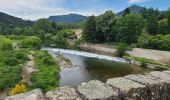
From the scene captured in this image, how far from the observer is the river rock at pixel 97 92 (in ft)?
13.3

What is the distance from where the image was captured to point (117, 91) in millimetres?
4309

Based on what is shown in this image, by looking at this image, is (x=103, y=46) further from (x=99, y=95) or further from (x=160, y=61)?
(x=99, y=95)

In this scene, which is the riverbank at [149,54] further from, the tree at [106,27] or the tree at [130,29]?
A: the tree at [106,27]

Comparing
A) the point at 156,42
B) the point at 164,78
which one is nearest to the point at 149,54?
the point at 156,42

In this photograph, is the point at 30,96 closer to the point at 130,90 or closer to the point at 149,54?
the point at 130,90

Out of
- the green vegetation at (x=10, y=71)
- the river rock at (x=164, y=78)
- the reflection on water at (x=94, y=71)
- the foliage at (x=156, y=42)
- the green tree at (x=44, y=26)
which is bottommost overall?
the reflection on water at (x=94, y=71)

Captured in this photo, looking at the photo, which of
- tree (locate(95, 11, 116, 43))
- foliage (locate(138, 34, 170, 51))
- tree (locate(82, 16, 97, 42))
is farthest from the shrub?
tree (locate(82, 16, 97, 42))

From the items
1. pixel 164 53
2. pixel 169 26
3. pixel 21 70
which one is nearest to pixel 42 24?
pixel 169 26

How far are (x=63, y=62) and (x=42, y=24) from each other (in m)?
57.1

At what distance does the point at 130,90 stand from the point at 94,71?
31.6 m

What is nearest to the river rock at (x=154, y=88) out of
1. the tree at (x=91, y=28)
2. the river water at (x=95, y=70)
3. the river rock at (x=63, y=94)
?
the river rock at (x=63, y=94)

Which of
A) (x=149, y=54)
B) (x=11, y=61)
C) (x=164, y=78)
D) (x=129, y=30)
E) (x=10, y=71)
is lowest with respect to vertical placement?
(x=10, y=71)

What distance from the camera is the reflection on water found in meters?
30.7

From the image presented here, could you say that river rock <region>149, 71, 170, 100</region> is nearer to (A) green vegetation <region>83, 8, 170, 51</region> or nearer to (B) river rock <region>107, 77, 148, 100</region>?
(B) river rock <region>107, 77, 148, 100</region>
